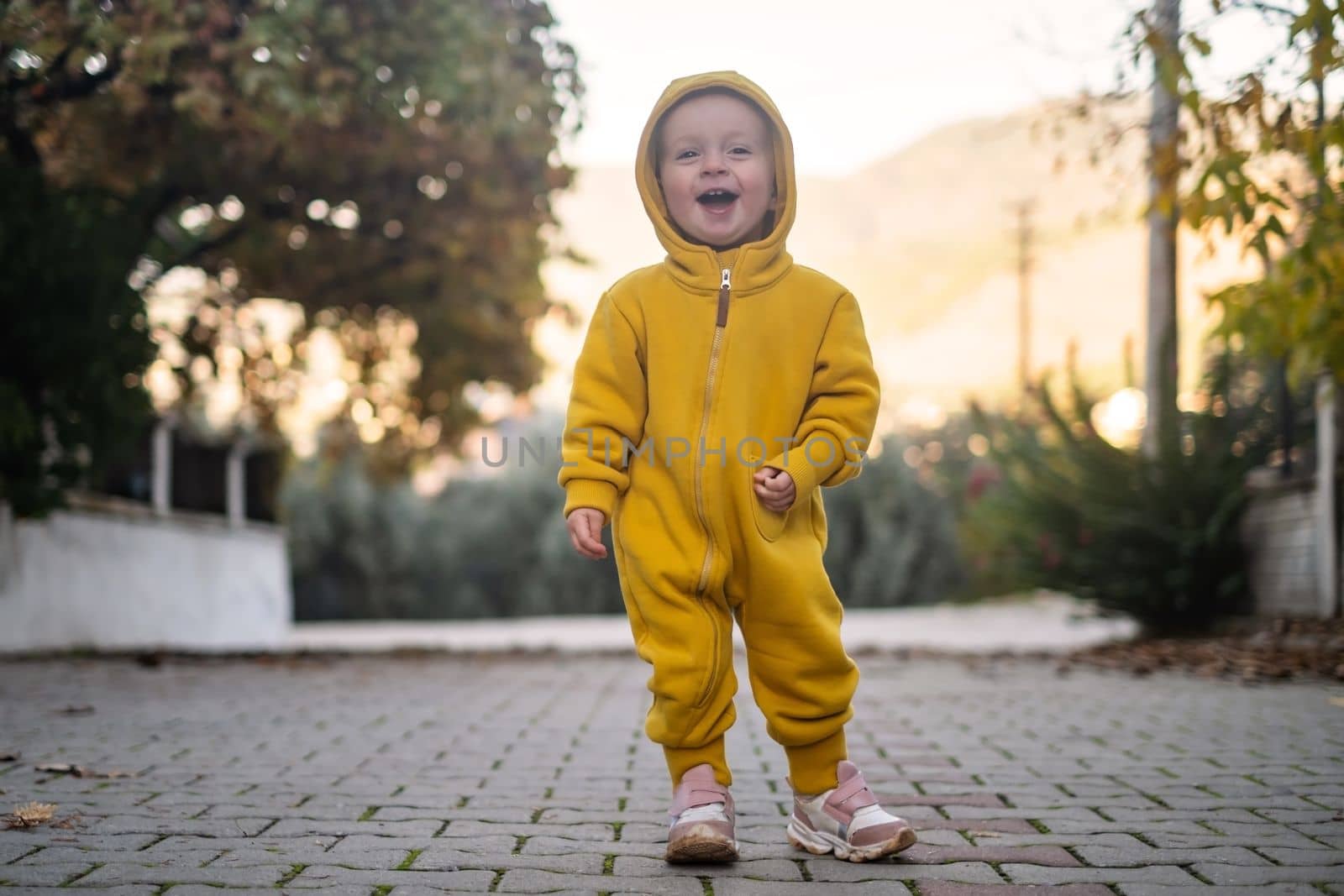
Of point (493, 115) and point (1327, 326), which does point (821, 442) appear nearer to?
point (1327, 326)

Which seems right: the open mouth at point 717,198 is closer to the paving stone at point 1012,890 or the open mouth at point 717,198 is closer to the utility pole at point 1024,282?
the paving stone at point 1012,890

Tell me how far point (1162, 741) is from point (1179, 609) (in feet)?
18.3

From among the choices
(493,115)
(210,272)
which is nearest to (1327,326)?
(493,115)

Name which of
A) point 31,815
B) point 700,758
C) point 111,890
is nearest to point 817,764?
point 700,758

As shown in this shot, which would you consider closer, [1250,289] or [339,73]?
[1250,289]

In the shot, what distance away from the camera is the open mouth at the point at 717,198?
292 cm

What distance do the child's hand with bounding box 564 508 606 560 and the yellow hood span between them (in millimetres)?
557

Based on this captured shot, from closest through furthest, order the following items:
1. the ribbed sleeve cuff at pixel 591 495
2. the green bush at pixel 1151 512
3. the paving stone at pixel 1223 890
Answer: the paving stone at pixel 1223 890 < the ribbed sleeve cuff at pixel 591 495 < the green bush at pixel 1151 512

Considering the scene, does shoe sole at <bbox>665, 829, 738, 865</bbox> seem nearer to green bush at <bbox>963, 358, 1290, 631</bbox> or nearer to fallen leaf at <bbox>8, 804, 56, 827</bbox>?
fallen leaf at <bbox>8, 804, 56, 827</bbox>

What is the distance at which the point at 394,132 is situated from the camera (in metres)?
9.49

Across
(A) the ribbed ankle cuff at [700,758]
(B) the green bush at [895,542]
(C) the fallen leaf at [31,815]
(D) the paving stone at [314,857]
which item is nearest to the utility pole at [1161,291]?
(A) the ribbed ankle cuff at [700,758]

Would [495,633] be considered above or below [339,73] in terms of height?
below

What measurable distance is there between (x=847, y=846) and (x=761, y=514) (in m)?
0.73

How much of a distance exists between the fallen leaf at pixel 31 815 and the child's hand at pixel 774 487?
6.02 ft
